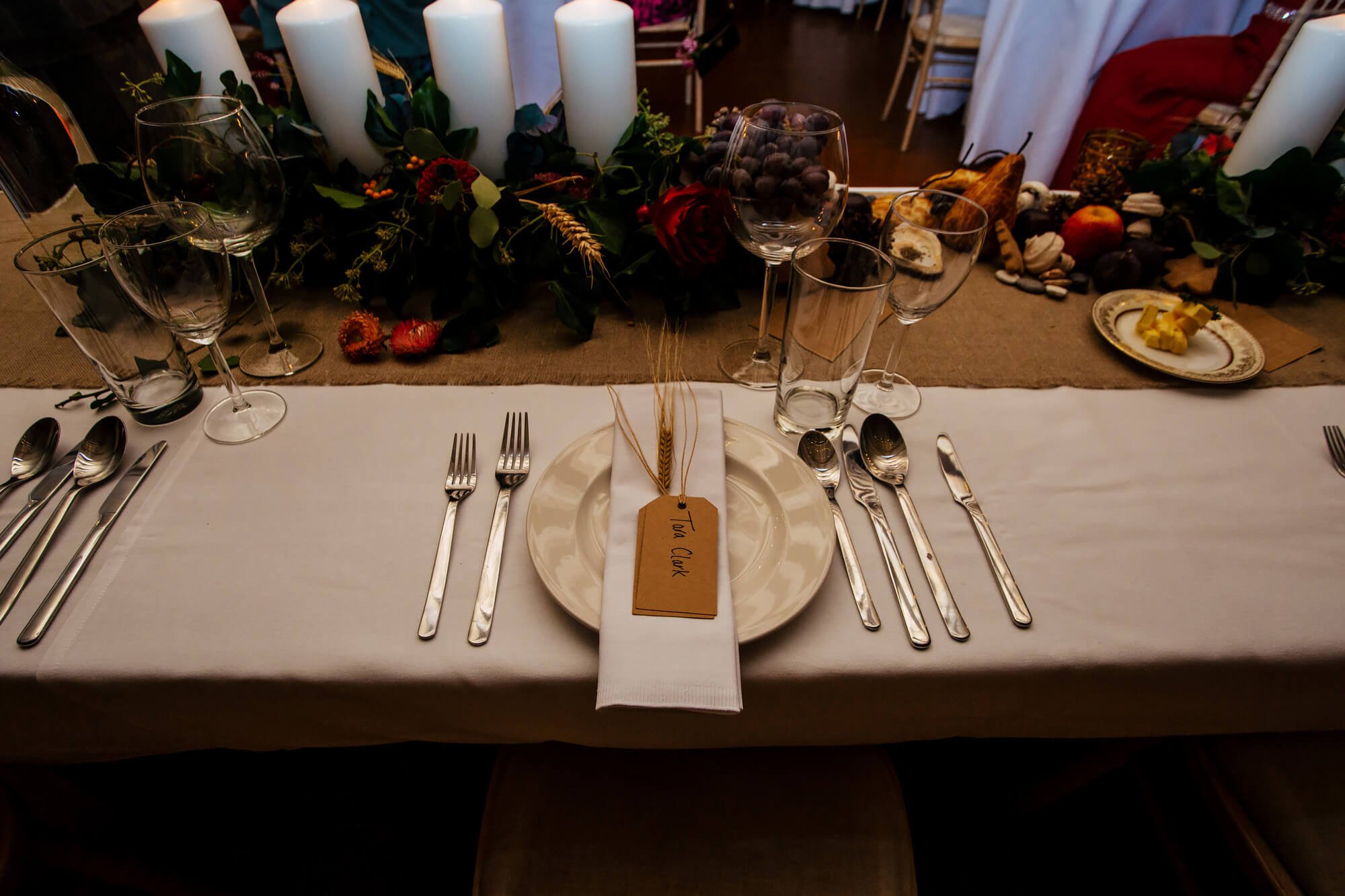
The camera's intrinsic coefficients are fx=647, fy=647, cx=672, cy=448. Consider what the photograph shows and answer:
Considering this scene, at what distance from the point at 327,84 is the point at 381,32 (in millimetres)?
1644

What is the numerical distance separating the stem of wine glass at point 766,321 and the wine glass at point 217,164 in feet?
1.99

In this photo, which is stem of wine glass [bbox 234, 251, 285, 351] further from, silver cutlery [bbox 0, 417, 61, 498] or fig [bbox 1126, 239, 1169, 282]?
fig [bbox 1126, 239, 1169, 282]

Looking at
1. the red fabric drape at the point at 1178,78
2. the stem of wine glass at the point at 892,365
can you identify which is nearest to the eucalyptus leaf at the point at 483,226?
the stem of wine glass at the point at 892,365

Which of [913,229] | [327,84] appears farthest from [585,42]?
[913,229]

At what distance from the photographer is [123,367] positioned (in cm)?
76

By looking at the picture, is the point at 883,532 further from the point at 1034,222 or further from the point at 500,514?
the point at 1034,222

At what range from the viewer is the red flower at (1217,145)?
1.15m

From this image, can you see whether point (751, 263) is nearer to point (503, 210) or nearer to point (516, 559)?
point (503, 210)

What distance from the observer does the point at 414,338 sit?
0.87m

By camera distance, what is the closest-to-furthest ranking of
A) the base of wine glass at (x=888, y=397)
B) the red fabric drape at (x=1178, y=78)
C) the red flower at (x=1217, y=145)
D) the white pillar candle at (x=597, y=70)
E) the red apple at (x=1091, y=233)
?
1. the base of wine glass at (x=888, y=397)
2. the white pillar candle at (x=597, y=70)
3. the red apple at (x=1091, y=233)
4. the red flower at (x=1217, y=145)
5. the red fabric drape at (x=1178, y=78)

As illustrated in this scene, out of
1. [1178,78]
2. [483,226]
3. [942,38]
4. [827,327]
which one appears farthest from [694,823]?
[942,38]

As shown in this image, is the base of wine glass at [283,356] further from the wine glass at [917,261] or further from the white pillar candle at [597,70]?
the wine glass at [917,261]

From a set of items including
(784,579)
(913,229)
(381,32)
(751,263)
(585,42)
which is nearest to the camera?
(784,579)

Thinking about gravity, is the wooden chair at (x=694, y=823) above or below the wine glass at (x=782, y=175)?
below
